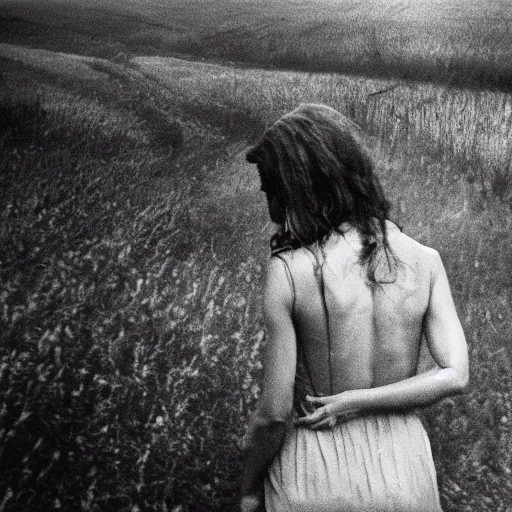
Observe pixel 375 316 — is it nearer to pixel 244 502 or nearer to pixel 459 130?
pixel 244 502

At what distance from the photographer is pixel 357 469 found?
168cm

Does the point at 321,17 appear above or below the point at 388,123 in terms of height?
above

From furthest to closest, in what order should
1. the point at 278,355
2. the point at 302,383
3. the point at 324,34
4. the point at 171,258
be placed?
the point at 324,34 → the point at 171,258 → the point at 302,383 → the point at 278,355

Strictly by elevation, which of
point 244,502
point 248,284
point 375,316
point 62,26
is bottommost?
point 244,502

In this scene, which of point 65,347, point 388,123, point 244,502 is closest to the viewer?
point 244,502

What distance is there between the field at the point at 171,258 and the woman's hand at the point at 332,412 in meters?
0.73

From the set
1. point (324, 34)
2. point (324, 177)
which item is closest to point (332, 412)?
point (324, 177)

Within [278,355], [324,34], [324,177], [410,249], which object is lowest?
[278,355]

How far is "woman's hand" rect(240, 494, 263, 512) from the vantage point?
1.82 meters

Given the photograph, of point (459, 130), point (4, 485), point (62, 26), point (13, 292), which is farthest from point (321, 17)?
point (4, 485)

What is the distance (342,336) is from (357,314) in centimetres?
6

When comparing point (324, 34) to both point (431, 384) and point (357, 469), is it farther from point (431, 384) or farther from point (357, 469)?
point (357, 469)

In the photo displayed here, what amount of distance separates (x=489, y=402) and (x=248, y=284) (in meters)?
0.95

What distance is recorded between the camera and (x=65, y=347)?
2330mm
